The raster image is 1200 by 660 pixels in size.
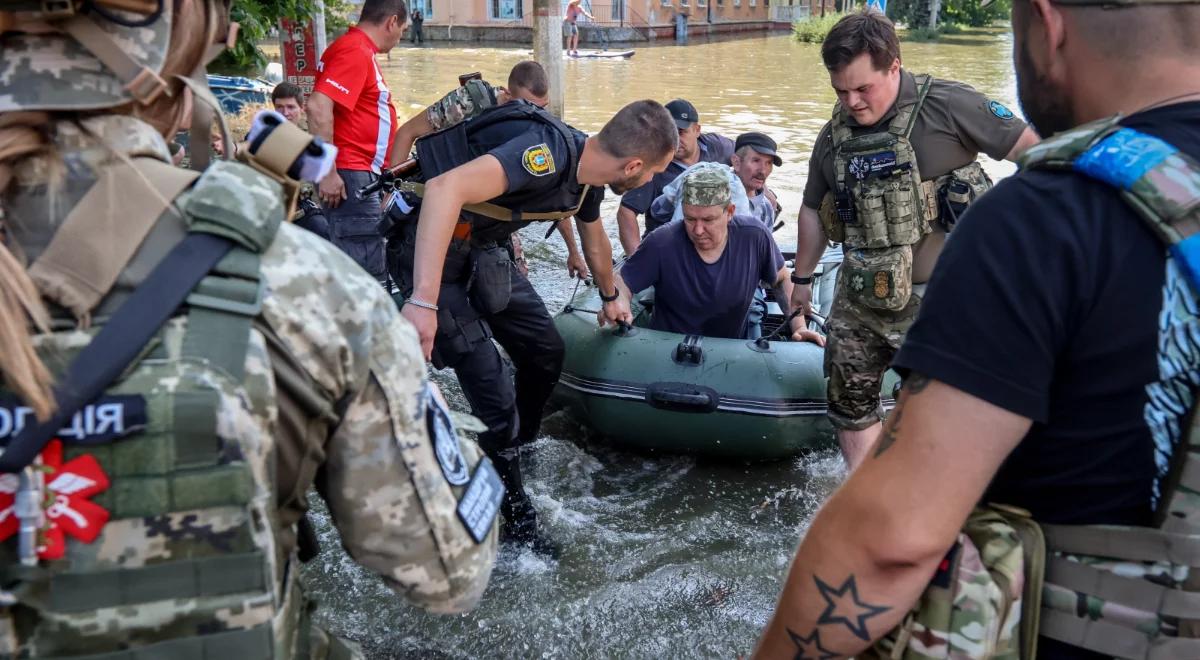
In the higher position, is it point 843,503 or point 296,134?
point 296,134

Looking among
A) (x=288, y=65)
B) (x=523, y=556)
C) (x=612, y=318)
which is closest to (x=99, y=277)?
(x=523, y=556)

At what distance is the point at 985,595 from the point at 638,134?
7.38 feet

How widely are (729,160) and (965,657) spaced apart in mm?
5739

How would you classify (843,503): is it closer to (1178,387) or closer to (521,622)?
(1178,387)

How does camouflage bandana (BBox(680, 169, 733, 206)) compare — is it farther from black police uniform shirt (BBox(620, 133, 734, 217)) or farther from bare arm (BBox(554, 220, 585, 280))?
black police uniform shirt (BBox(620, 133, 734, 217))

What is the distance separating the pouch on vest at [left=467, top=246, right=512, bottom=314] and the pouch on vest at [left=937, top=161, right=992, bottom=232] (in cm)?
161

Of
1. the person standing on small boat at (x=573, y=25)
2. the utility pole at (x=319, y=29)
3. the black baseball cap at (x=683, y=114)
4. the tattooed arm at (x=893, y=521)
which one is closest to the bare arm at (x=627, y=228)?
the black baseball cap at (x=683, y=114)

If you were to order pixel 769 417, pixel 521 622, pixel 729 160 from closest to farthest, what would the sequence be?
1. pixel 521 622
2. pixel 769 417
3. pixel 729 160

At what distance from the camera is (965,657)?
1.22 meters

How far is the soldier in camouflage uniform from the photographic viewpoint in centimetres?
96

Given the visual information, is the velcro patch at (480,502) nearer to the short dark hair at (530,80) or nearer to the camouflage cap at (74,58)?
the camouflage cap at (74,58)

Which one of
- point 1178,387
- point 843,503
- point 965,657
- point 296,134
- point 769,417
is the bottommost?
point 769,417

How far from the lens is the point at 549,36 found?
41.8 feet

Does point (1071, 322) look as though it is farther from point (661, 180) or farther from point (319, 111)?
point (661, 180)
